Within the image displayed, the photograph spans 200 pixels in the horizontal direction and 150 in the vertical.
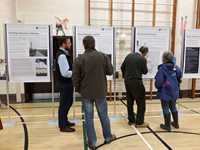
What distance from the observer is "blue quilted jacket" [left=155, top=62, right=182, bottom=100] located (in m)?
2.49

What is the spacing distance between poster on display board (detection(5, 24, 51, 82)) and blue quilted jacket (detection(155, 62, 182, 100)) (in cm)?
186

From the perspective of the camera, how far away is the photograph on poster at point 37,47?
109 inches

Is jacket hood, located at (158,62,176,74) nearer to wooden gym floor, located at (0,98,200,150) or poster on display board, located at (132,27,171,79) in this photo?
poster on display board, located at (132,27,171,79)

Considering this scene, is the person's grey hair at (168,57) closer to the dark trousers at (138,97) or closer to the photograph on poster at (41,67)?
the dark trousers at (138,97)

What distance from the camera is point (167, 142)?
231cm

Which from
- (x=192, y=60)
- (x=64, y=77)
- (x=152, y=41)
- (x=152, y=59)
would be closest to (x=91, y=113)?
(x=64, y=77)

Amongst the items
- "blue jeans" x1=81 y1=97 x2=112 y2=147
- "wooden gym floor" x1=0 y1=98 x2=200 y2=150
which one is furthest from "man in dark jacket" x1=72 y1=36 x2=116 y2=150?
"wooden gym floor" x1=0 y1=98 x2=200 y2=150

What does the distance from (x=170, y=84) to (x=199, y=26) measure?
9.42ft

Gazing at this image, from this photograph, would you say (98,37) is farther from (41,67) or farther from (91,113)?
(91,113)

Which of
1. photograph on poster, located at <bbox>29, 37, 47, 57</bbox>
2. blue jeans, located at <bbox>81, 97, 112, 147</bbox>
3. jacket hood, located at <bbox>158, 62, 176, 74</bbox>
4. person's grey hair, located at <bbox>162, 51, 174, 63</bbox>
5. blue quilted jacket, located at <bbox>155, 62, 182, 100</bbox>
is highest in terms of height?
photograph on poster, located at <bbox>29, 37, 47, 57</bbox>

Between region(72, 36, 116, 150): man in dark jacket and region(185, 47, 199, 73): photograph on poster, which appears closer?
region(72, 36, 116, 150): man in dark jacket

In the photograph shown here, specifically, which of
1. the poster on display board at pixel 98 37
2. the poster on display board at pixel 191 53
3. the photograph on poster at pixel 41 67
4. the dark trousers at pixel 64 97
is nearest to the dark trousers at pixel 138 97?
the poster on display board at pixel 98 37

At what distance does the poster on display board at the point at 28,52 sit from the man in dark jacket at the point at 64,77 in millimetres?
478

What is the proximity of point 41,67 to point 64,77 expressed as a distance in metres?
0.64
